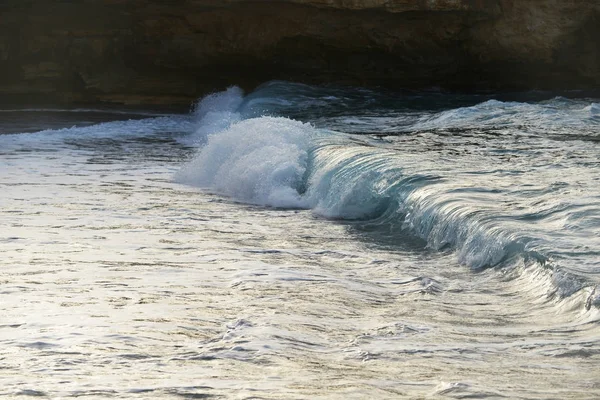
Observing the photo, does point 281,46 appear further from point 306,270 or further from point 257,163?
point 306,270

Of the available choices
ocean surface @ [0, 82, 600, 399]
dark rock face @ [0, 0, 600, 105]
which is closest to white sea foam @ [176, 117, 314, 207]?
ocean surface @ [0, 82, 600, 399]

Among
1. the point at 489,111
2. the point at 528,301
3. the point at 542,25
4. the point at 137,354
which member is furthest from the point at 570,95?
the point at 137,354

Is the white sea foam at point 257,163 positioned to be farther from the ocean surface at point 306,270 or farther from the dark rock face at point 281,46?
the dark rock face at point 281,46

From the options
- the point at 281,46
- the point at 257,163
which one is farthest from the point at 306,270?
the point at 281,46

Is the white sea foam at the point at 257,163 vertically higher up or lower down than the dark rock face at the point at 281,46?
lower down

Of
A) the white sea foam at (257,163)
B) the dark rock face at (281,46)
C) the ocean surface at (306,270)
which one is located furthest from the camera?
the dark rock face at (281,46)

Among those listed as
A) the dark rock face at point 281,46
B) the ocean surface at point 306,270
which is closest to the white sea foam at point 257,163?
the ocean surface at point 306,270

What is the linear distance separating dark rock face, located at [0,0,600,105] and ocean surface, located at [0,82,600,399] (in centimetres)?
792

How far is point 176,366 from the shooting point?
363cm

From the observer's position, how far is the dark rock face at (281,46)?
1884 cm

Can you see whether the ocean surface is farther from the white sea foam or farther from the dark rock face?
the dark rock face

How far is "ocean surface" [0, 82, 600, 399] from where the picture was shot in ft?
11.8

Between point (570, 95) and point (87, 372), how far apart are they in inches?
650

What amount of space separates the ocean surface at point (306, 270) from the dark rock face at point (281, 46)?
26.0 ft
